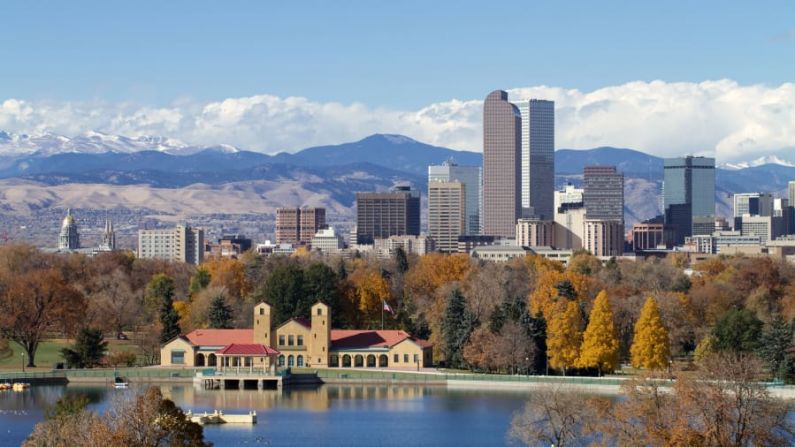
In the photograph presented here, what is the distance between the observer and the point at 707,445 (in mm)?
49469

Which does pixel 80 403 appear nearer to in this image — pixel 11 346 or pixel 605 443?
pixel 605 443

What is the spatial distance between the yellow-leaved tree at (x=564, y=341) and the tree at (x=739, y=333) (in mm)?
7637

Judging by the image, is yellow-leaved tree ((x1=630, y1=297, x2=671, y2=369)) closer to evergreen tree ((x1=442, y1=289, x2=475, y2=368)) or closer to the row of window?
evergreen tree ((x1=442, y1=289, x2=475, y2=368))

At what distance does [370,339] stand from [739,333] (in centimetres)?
2223

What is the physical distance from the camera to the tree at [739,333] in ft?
311

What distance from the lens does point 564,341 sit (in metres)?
96.9

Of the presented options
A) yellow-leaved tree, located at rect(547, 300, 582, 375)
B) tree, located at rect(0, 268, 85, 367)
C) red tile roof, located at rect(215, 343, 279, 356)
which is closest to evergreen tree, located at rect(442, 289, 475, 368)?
yellow-leaved tree, located at rect(547, 300, 582, 375)

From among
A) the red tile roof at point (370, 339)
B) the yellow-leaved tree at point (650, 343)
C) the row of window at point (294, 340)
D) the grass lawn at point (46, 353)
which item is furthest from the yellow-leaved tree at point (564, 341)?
the grass lawn at point (46, 353)

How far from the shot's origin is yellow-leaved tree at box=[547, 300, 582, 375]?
96.6 meters

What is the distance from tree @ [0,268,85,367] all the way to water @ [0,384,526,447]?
1210 centimetres

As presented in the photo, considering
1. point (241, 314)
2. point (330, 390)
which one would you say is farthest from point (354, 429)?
point (241, 314)

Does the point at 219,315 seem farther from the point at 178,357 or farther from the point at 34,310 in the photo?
the point at 34,310

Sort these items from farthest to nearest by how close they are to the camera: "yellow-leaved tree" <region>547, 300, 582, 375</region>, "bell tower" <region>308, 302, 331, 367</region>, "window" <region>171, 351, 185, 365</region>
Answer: "bell tower" <region>308, 302, 331, 367</region>
"window" <region>171, 351, 185, 365</region>
"yellow-leaved tree" <region>547, 300, 582, 375</region>

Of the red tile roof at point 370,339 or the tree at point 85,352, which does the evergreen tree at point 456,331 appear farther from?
the tree at point 85,352
